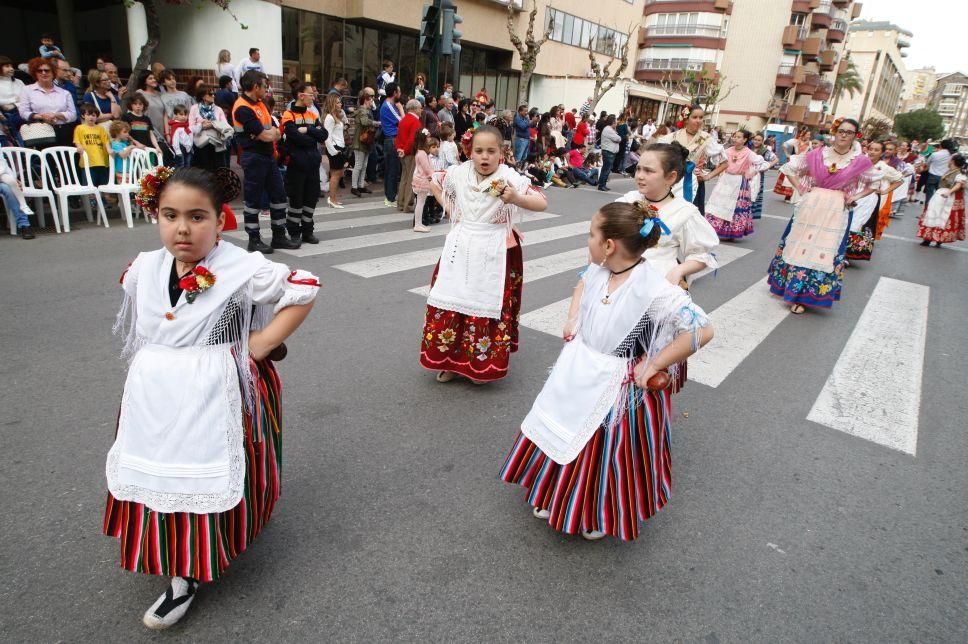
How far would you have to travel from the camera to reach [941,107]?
515 feet

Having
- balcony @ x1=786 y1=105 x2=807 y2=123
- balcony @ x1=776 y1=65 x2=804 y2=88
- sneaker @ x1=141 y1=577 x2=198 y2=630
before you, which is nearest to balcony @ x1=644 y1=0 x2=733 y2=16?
balcony @ x1=776 y1=65 x2=804 y2=88

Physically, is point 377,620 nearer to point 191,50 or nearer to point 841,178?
point 841,178

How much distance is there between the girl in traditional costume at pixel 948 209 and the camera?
1099cm

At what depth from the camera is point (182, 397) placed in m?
1.96

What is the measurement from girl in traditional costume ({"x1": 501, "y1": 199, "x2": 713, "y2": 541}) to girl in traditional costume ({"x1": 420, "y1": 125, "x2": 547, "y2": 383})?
1.35 meters

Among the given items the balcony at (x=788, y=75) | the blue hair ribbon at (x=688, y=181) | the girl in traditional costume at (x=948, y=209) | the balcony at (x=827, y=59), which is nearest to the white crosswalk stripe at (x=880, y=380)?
the blue hair ribbon at (x=688, y=181)

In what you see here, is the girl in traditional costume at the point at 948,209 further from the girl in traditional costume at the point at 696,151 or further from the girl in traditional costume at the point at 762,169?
the girl in traditional costume at the point at 696,151

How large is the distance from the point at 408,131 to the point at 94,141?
4518 millimetres

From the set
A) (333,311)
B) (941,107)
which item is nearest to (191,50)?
(333,311)

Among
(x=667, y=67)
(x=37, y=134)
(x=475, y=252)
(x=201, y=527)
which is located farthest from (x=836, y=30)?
(x=201, y=527)

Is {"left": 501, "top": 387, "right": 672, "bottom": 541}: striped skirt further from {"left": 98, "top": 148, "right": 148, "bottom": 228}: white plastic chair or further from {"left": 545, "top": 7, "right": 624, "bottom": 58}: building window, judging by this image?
{"left": 545, "top": 7, "right": 624, "bottom": 58}: building window

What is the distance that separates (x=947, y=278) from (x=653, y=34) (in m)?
51.1

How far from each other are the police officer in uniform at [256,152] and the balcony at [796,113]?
2456 inches

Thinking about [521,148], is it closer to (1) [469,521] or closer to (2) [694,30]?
(1) [469,521]
